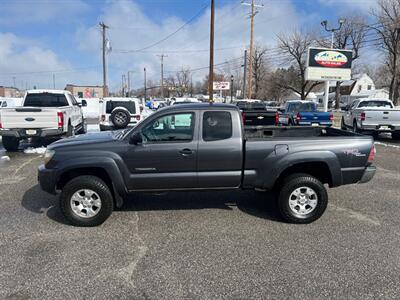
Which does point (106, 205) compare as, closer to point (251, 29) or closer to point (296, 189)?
point (296, 189)

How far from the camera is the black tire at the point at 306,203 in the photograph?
4.61m

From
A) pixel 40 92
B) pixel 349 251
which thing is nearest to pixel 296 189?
pixel 349 251

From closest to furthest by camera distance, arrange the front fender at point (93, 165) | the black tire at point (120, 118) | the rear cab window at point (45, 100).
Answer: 1. the front fender at point (93, 165)
2. the rear cab window at point (45, 100)
3. the black tire at point (120, 118)

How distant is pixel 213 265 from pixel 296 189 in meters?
1.83

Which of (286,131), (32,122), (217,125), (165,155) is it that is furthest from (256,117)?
(165,155)

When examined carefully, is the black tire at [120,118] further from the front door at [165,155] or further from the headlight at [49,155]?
the front door at [165,155]

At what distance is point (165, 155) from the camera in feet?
14.7

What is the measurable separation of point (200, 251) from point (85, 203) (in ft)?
6.02

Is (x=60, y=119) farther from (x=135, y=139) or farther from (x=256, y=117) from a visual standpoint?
(x=256, y=117)

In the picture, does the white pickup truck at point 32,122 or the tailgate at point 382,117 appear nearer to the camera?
the white pickup truck at point 32,122

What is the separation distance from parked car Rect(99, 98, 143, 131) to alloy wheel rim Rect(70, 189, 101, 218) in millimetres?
7595

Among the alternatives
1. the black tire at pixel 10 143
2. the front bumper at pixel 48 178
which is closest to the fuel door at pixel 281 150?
the front bumper at pixel 48 178

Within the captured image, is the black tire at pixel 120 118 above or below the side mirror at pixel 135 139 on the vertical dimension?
above

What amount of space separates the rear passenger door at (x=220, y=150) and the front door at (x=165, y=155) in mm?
129
